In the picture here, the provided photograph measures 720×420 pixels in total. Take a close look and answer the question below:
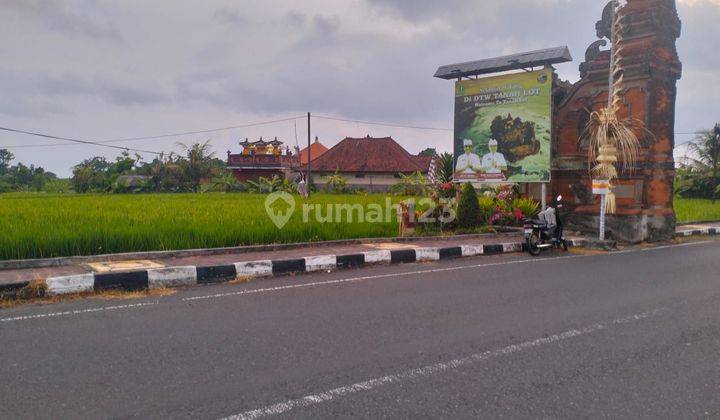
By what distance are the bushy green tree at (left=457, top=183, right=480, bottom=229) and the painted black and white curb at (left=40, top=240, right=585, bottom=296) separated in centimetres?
270

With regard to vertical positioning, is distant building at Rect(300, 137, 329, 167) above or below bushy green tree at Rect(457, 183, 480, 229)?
above

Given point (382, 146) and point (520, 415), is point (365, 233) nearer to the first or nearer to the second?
point (520, 415)

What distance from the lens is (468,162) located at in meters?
14.0

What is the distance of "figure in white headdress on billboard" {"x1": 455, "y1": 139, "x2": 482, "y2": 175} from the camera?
45.5 feet

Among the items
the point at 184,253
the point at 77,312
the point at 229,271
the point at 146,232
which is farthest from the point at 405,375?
the point at 146,232

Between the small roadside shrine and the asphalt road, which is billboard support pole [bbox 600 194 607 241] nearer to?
the small roadside shrine

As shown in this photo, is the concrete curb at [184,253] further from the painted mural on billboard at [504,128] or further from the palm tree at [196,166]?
the palm tree at [196,166]

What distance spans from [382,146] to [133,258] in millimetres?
36160

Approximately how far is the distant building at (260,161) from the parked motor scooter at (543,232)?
34.2 m

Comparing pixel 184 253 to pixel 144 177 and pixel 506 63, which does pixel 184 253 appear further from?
pixel 144 177

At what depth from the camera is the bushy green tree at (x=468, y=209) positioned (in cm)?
1308

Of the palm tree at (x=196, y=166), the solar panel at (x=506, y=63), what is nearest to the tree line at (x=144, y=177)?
the palm tree at (x=196, y=166)

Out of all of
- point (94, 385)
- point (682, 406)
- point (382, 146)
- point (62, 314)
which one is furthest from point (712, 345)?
point (382, 146)

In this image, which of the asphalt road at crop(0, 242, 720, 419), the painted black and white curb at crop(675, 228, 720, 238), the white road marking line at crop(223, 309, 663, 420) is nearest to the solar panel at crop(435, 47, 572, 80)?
the painted black and white curb at crop(675, 228, 720, 238)
